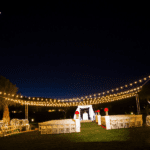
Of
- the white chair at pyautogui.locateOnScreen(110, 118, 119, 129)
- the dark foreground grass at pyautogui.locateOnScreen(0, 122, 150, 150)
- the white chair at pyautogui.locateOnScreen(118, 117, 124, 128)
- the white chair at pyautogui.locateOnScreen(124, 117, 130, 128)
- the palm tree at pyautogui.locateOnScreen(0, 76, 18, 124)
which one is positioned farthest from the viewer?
the palm tree at pyautogui.locateOnScreen(0, 76, 18, 124)

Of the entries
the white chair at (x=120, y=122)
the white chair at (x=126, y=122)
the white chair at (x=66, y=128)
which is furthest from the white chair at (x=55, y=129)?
the white chair at (x=126, y=122)

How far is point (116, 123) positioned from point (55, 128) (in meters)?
4.12

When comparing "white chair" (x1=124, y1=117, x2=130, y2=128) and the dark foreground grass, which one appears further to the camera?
"white chair" (x1=124, y1=117, x2=130, y2=128)

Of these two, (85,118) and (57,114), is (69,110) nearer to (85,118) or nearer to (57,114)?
(57,114)

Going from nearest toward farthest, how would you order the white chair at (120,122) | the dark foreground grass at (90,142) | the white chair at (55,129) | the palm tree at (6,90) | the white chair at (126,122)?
1. the dark foreground grass at (90,142)
2. the white chair at (55,129)
3. the white chair at (120,122)
4. the white chair at (126,122)
5. the palm tree at (6,90)

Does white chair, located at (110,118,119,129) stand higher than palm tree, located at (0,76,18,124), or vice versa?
palm tree, located at (0,76,18,124)

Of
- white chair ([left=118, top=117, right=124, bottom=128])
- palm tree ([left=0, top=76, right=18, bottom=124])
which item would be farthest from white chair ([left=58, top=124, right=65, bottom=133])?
palm tree ([left=0, top=76, right=18, bottom=124])

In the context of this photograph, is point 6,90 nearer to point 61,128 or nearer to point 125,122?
point 61,128

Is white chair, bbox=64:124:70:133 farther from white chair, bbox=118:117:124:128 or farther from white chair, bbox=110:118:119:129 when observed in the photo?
white chair, bbox=118:117:124:128

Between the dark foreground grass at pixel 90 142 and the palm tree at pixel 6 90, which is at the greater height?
the palm tree at pixel 6 90

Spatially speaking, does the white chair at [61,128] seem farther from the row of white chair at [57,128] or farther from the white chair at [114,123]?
the white chair at [114,123]

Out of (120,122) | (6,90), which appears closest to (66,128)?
(120,122)

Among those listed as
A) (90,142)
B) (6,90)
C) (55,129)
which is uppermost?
(6,90)

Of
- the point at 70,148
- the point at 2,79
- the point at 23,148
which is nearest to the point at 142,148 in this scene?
the point at 70,148
